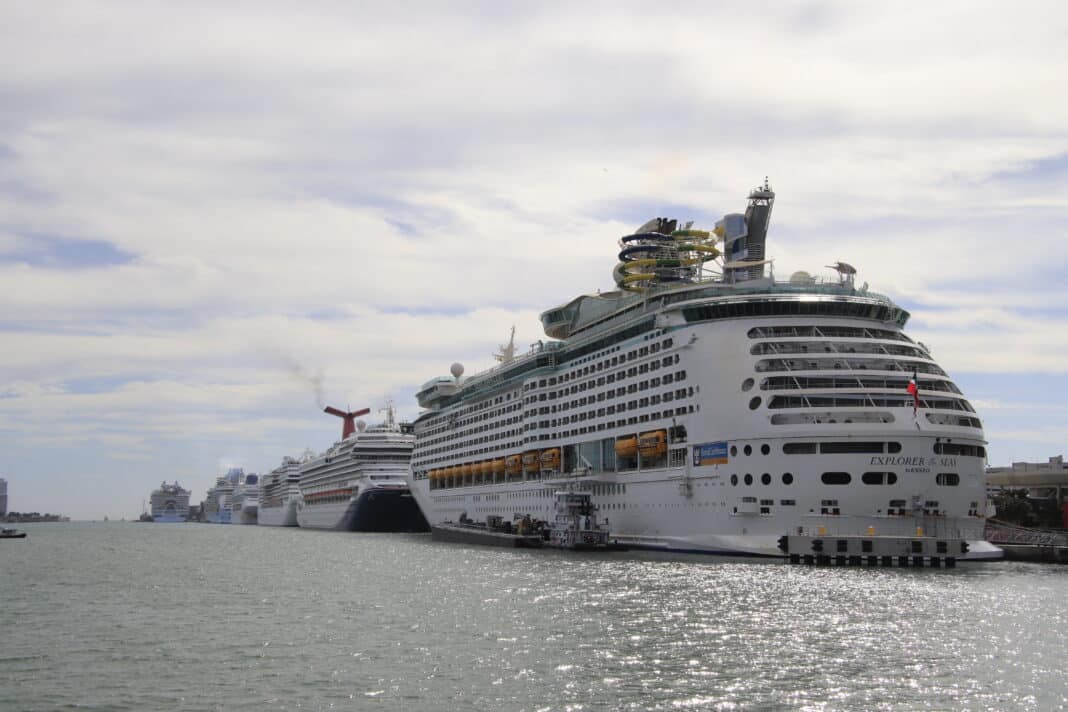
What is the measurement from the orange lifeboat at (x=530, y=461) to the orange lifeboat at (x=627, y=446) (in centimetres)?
1526

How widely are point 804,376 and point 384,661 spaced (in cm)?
3723

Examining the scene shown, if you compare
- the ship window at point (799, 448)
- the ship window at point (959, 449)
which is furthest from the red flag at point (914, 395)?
the ship window at point (799, 448)

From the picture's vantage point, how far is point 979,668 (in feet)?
96.6

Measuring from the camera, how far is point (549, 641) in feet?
110

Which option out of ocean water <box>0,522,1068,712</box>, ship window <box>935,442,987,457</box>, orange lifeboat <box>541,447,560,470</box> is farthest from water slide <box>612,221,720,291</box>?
ocean water <box>0,522,1068,712</box>

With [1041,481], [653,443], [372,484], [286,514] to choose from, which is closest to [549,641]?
[653,443]

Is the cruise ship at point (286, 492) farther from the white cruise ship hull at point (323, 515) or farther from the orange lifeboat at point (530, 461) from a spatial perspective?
the orange lifeboat at point (530, 461)

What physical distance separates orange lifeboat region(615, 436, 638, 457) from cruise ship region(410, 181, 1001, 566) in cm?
9

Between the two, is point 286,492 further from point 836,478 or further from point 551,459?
point 836,478

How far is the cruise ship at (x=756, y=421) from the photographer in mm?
57656

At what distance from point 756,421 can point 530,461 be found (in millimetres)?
32909

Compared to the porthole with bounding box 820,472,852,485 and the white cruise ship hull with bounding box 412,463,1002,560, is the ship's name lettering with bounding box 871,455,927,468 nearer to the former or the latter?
the porthole with bounding box 820,472,852,485

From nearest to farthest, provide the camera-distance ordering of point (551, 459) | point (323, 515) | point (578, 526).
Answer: point (578, 526)
point (551, 459)
point (323, 515)

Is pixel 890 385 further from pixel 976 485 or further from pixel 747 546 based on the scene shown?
pixel 747 546
